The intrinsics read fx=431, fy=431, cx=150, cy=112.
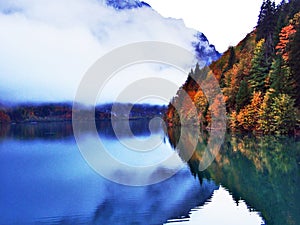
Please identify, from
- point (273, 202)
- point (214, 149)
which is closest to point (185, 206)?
point (273, 202)

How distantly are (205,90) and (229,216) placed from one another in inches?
2201

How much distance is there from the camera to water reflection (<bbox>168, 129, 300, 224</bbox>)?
52.3 feet

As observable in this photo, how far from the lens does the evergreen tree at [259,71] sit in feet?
164

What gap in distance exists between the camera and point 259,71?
50.7 m

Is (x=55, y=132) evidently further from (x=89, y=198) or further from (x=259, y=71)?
(x=89, y=198)

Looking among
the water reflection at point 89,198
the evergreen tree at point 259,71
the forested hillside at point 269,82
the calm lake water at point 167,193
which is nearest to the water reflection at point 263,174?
the calm lake water at point 167,193

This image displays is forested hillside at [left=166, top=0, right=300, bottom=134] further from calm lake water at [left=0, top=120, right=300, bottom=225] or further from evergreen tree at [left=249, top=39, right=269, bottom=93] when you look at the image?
calm lake water at [left=0, top=120, right=300, bottom=225]

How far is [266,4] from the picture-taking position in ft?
208

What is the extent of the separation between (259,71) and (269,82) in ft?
8.88

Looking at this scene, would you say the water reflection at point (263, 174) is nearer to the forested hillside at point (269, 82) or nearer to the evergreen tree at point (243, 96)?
the forested hillside at point (269, 82)

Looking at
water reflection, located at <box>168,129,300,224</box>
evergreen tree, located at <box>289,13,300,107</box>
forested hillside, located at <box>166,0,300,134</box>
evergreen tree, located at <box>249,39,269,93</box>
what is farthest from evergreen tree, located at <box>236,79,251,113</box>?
water reflection, located at <box>168,129,300,224</box>

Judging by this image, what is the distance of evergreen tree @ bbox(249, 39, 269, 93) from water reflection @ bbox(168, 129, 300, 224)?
13.3 meters

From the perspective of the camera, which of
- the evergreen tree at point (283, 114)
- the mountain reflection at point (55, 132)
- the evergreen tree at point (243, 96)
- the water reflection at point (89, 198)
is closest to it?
the water reflection at point (89, 198)

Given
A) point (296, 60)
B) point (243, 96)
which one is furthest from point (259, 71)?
point (296, 60)
